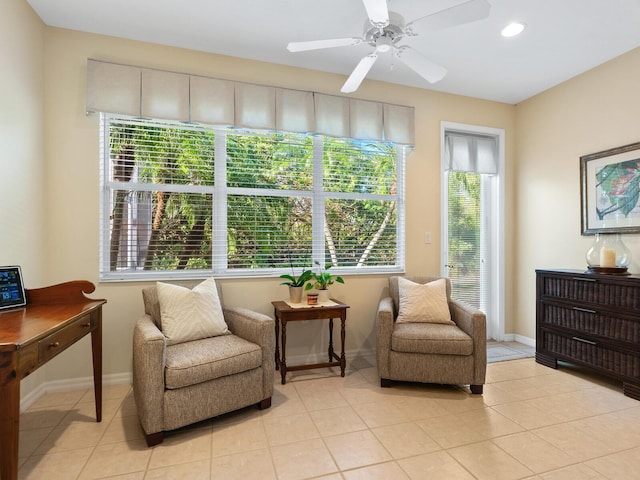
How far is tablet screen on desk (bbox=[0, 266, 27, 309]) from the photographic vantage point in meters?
1.94

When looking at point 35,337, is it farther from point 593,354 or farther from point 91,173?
point 593,354

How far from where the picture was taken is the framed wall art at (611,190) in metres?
2.90

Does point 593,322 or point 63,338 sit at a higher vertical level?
point 63,338

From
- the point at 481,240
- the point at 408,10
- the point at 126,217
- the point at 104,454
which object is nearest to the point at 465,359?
the point at 481,240

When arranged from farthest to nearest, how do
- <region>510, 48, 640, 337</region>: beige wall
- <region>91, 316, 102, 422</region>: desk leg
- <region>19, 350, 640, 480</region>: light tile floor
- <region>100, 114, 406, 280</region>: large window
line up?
<region>510, 48, 640, 337</region>: beige wall
<region>100, 114, 406, 280</region>: large window
<region>91, 316, 102, 422</region>: desk leg
<region>19, 350, 640, 480</region>: light tile floor

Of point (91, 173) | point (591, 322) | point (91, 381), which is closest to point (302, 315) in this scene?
point (91, 381)

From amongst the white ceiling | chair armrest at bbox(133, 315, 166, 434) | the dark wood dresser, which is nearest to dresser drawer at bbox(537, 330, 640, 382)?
the dark wood dresser

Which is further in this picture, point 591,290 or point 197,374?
point 591,290

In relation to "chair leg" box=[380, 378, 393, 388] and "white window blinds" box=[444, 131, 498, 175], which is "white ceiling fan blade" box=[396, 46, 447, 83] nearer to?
"white window blinds" box=[444, 131, 498, 175]

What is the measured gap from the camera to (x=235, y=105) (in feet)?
9.93

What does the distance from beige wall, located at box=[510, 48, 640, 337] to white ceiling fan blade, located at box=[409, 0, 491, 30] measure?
2062 mm

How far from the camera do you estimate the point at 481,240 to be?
407cm

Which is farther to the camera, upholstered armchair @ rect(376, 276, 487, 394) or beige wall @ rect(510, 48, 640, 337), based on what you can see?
beige wall @ rect(510, 48, 640, 337)

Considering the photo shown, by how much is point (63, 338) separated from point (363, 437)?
1696 millimetres
